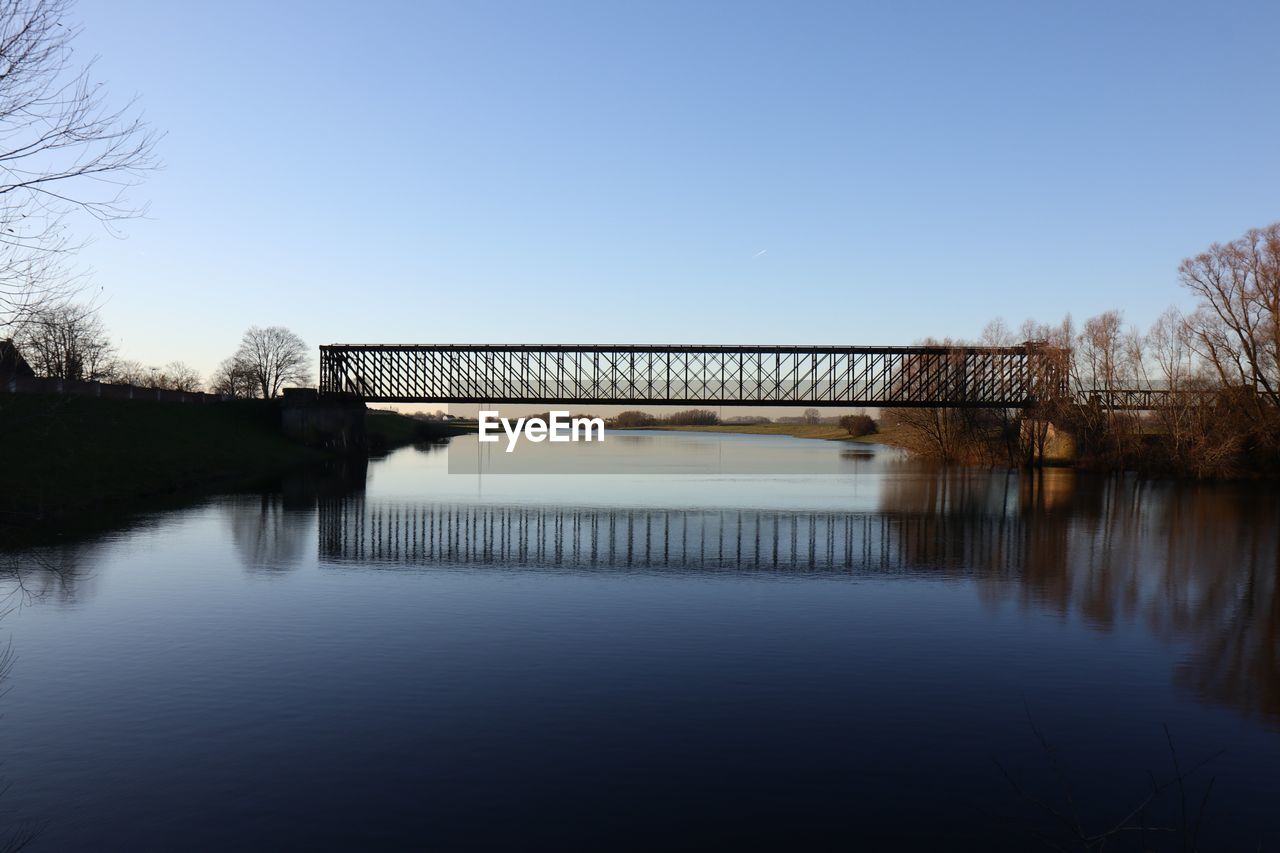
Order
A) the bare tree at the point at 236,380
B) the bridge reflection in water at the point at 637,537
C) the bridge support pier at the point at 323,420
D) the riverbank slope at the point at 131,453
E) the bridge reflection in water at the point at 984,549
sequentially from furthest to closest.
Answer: the bare tree at the point at 236,380 < the bridge support pier at the point at 323,420 < the riverbank slope at the point at 131,453 < the bridge reflection in water at the point at 637,537 < the bridge reflection in water at the point at 984,549

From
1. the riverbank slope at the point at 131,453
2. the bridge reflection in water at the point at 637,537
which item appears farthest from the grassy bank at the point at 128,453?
the bridge reflection in water at the point at 637,537

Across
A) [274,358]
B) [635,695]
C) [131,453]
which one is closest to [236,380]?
[274,358]

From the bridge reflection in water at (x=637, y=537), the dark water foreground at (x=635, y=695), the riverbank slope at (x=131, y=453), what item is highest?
the riverbank slope at (x=131, y=453)

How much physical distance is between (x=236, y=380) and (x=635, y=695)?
157 m

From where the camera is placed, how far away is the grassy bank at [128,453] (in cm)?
4300

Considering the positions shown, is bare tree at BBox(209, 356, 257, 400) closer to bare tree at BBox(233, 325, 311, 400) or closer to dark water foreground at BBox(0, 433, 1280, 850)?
bare tree at BBox(233, 325, 311, 400)

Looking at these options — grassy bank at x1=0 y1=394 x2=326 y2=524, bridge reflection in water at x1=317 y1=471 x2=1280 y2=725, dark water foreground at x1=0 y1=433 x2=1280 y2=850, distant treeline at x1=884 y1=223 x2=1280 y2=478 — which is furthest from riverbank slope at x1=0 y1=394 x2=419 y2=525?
distant treeline at x1=884 y1=223 x2=1280 y2=478

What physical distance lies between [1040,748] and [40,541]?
3649 centimetres

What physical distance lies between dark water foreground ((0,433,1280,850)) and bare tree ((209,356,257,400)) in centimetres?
13011

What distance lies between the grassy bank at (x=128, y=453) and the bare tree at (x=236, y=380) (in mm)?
59608

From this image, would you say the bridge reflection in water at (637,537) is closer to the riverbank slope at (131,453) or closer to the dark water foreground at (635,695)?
the dark water foreground at (635,695)

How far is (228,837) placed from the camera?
37.4ft

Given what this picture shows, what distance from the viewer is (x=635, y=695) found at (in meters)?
17.3

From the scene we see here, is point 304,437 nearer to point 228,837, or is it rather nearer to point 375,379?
point 375,379
